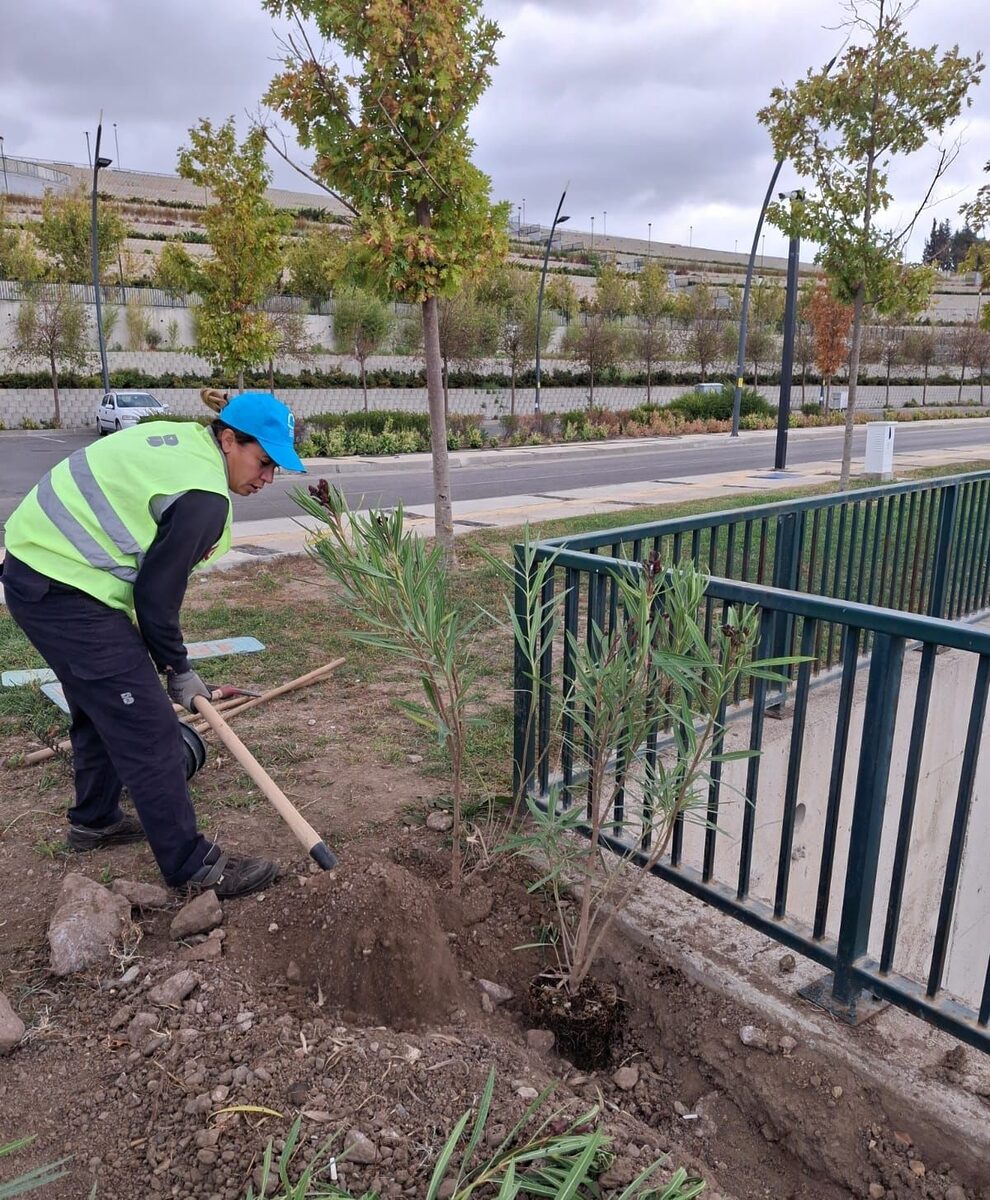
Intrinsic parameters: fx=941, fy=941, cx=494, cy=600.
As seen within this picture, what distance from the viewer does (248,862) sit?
3326 millimetres

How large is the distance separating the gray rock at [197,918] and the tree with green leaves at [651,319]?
42.5 meters

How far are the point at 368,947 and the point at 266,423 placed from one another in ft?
5.70

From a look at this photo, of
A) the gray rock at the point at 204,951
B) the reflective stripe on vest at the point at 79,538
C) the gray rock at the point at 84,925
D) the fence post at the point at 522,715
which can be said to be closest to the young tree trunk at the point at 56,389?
the reflective stripe on vest at the point at 79,538

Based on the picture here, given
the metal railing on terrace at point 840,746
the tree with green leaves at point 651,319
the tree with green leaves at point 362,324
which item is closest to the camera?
the metal railing on terrace at point 840,746

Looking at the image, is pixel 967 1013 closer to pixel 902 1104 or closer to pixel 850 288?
pixel 902 1104

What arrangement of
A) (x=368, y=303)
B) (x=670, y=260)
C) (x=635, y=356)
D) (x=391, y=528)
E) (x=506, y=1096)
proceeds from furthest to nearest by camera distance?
(x=670, y=260) < (x=635, y=356) < (x=368, y=303) < (x=391, y=528) < (x=506, y=1096)

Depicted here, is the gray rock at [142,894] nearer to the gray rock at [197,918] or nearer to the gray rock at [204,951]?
the gray rock at [197,918]

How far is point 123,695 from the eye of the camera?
3.16 m

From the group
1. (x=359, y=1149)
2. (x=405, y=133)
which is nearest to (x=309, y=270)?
(x=405, y=133)

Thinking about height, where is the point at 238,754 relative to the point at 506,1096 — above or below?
above

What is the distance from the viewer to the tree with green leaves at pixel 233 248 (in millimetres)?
18016

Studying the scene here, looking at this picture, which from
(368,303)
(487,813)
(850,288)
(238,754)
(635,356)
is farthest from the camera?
(635,356)

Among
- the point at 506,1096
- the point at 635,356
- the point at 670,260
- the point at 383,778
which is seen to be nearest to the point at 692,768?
the point at 506,1096

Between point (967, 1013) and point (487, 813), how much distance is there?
1.90 meters
